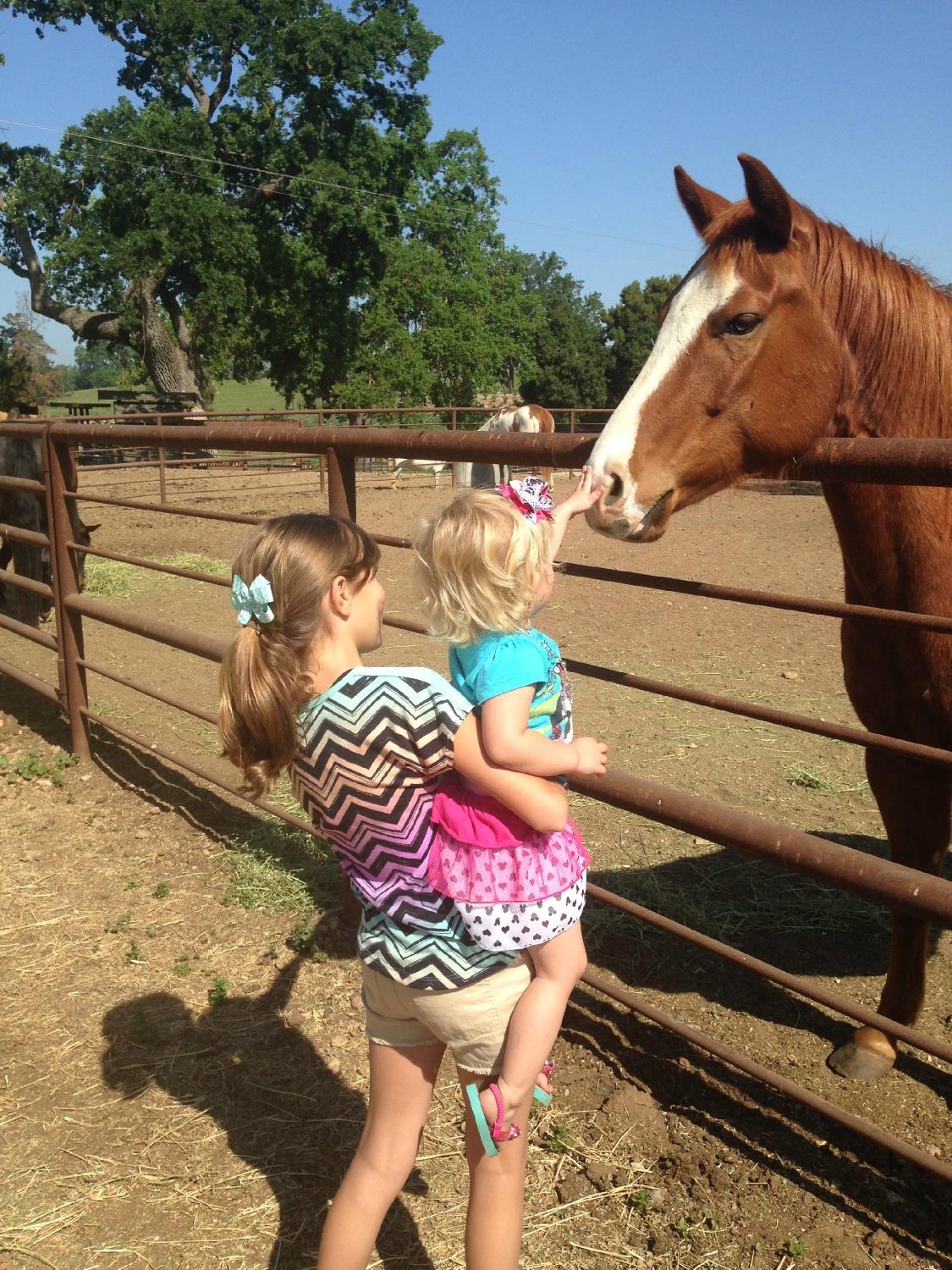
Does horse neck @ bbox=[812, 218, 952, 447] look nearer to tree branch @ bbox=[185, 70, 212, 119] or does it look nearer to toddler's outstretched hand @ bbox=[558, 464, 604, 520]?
toddler's outstretched hand @ bbox=[558, 464, 604, 520]

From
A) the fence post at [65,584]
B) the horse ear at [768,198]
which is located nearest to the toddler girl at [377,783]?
the horse ear at [768,198]

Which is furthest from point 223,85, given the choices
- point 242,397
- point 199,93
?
point 242,397

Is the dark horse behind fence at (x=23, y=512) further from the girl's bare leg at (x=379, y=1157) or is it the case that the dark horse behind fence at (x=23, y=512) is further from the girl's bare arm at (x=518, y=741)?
the girl's bare arm at (x=518, y=741)

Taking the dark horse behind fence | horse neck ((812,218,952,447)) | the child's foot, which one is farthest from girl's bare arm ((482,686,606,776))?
the dark horse behind fence

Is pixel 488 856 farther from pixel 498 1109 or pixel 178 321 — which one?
pixel 178 321

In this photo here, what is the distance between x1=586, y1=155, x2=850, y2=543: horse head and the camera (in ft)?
6.87

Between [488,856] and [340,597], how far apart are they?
444 millimetres

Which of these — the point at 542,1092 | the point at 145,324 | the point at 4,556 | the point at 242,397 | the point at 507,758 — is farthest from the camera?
the point at 242,397

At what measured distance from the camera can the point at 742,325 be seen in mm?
2141

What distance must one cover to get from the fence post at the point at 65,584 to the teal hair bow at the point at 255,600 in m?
3.08

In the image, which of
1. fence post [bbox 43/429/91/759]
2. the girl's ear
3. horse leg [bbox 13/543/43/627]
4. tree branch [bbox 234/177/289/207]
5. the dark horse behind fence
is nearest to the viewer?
the girl's ear

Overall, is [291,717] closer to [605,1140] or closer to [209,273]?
[605,1140]

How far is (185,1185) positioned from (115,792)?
233cm

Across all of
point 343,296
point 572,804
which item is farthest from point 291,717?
point 343,296
